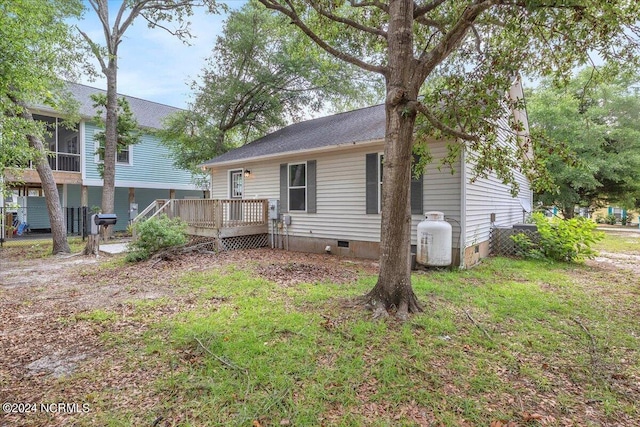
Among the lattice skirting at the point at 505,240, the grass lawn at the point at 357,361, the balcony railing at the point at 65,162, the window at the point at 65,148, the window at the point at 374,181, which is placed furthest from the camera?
the balcony railing at the point at 65,162

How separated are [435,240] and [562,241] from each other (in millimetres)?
3798

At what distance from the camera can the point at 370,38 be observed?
6.64 meters

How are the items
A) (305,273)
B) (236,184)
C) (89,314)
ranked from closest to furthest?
(89,314) < (305,273) < (236,184)

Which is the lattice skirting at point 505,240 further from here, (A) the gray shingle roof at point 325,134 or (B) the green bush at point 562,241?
(A) the gray shingle roof at point 325,134

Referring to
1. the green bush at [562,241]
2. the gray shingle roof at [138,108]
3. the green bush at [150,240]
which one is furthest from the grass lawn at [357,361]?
the gray shingle roof at [138,108]

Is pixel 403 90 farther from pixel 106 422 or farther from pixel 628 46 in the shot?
pixel 106 422

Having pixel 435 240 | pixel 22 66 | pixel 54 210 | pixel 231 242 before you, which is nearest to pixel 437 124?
pixel 435 240

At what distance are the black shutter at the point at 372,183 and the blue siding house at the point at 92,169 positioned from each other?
1152 centimetres

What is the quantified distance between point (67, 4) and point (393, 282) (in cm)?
1291

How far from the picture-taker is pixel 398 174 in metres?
3.94

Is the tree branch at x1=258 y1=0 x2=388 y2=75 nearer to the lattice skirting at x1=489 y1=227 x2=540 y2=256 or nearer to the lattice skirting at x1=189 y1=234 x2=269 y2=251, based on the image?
the lattice skirting at x1=189 y1=234 x2=269 y2=251

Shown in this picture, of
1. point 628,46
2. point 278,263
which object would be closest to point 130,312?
point 278,263

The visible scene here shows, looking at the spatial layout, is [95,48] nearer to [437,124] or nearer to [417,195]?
[417,195]

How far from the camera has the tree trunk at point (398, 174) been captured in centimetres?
393
